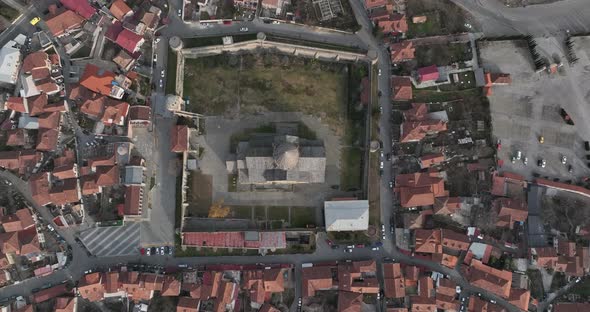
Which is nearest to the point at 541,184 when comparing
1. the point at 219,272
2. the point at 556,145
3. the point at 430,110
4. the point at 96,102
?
the point at 556,145

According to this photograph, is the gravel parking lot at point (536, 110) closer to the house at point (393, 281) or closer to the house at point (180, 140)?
the house at point (393, 281)

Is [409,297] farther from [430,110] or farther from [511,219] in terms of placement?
[430,110]

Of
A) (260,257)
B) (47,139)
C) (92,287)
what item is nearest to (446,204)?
(260,257)

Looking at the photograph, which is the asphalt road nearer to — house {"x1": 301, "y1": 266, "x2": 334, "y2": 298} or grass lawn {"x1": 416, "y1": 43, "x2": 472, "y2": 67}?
house {"x1": 301, "y1": 266, "x2": 334, "y2": 298}

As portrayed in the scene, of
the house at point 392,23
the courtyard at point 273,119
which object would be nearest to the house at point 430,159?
the courtyard at point 273,119

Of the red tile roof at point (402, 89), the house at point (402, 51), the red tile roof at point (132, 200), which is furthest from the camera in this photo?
the house at point (402, 51)

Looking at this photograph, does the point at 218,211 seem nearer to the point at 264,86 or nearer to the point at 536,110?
the point at 264,86
